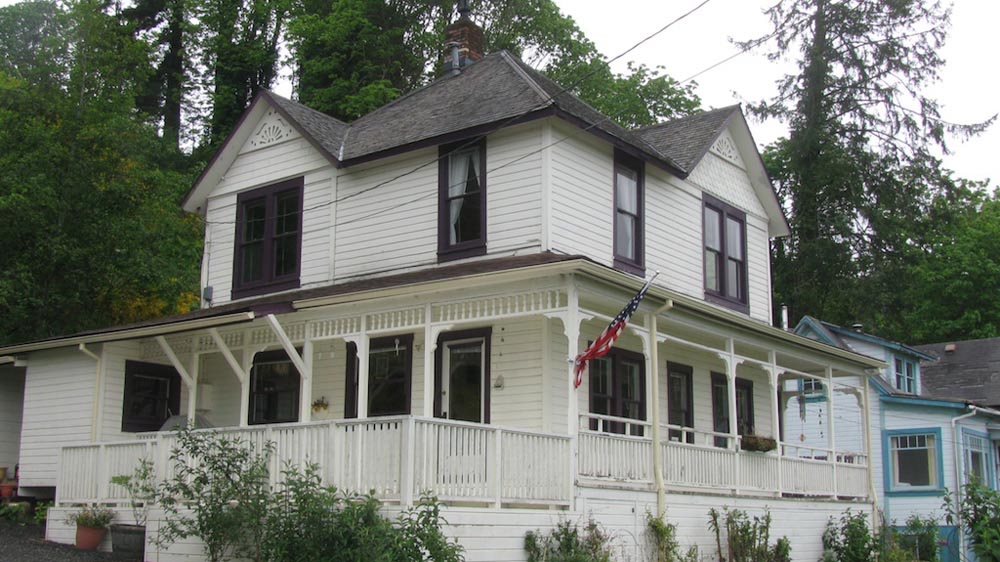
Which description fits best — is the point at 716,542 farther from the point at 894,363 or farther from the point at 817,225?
the point at 817,225

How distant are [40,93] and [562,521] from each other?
61.9 feet

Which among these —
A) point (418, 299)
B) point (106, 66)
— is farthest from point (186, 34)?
point (418, 299)

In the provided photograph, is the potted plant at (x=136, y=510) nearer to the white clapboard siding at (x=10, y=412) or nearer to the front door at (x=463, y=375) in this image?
the front door at (x=463, y=375)

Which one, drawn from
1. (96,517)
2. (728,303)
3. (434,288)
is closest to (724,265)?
(728,303)

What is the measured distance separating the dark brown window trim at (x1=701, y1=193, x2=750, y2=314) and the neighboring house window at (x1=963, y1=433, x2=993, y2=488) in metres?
12.8

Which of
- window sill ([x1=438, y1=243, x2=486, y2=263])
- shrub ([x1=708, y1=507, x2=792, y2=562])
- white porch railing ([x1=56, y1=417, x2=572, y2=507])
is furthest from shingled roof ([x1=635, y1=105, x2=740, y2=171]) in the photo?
white porch railing ([x1=56, y1=417, x2=572, y2=507])

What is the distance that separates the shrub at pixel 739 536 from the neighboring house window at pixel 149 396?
10537 mm

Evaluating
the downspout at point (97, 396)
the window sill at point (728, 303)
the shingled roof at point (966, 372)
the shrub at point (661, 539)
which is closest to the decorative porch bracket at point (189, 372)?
the downspout at point (97, 396)

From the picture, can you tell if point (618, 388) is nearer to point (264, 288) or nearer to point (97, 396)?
point (264, 288)

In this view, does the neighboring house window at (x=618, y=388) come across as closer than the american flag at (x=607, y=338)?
No

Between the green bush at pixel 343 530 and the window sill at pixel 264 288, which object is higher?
the window sill at pixel 264 288

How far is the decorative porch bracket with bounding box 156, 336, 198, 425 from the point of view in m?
18.2

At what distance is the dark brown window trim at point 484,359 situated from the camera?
16.8 m

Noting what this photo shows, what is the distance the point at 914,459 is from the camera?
30.8m
